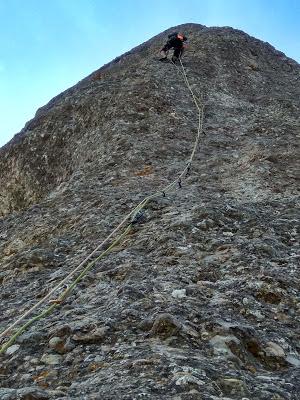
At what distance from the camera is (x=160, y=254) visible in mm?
7461

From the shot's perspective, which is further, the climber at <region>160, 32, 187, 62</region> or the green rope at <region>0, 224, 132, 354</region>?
the climber at <region>160, 32, 187, 62</region>

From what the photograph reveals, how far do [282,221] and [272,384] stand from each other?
4.20m

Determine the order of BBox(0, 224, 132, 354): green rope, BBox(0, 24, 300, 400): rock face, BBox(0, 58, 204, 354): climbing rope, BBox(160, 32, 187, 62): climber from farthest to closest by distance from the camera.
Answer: BBox(160, 32, 187, 62): climber, BBox(0, 58, 204, 354): climbing rope, BBox(0, 224, 132, 354): green rope, BBox(0, 24, 300, 400): rock face

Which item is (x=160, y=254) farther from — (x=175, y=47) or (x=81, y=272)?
(x=175, y=47)

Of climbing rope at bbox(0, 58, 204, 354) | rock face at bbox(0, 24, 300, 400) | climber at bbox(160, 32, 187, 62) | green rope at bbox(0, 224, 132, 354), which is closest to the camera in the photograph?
rock face at bbox(0, 24, 300, 400)

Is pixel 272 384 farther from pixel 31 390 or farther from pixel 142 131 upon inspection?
pixel 142 131

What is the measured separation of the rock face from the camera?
15.6 ft

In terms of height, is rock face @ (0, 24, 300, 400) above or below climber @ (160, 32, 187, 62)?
below

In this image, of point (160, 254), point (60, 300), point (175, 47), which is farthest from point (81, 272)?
point (175, 47)

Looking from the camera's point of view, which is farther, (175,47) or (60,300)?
(175,47)

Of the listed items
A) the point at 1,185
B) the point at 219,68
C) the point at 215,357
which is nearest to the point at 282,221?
the point at 215,357

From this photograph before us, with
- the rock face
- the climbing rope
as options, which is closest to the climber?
the rock face

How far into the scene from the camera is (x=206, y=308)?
229 inches

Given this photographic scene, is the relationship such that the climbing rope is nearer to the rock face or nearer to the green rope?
the green rope
